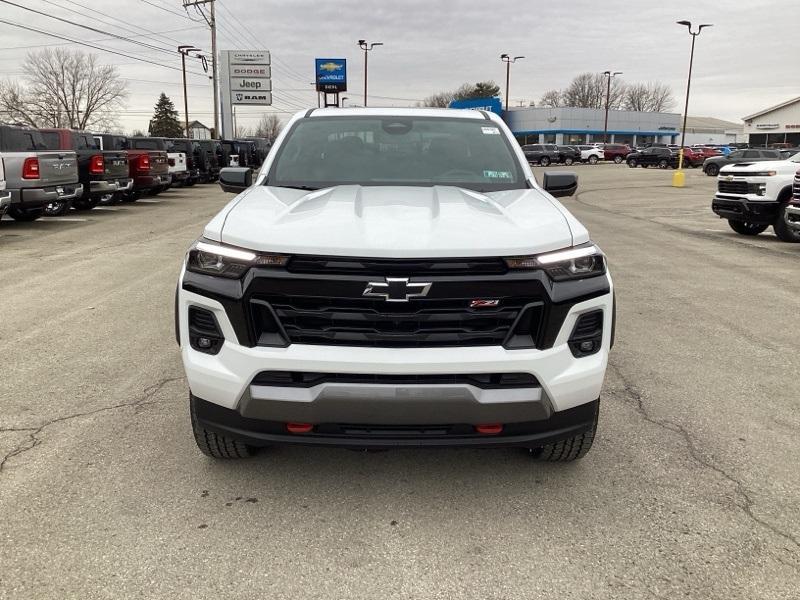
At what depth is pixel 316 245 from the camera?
2.71 m

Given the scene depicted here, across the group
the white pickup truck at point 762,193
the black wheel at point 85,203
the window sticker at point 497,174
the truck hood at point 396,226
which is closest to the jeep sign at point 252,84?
the black wheel at point 85,203

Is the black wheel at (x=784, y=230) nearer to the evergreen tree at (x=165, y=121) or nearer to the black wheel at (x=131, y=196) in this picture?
the black wheel at (x=131, y=196)

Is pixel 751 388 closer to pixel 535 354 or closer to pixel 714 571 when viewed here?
pixel 714 571

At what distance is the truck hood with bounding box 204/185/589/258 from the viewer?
8.89 feet

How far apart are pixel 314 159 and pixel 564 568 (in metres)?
2.87

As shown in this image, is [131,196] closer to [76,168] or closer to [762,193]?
[76,168]

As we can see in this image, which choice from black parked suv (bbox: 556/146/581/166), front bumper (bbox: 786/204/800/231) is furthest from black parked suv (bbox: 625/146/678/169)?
front bumper (bbox: 786/204/800/231)

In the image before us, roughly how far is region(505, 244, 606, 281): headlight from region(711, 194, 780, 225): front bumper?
10.7 meters

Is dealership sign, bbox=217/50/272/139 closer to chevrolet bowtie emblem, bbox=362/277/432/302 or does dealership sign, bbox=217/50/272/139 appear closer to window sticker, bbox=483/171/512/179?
window sticker, bbox=483/171/512/179

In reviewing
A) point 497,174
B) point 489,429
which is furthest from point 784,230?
point 489,429

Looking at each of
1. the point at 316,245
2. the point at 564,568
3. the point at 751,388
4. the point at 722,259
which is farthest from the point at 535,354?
the point at 722,259

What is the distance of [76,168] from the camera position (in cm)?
1410

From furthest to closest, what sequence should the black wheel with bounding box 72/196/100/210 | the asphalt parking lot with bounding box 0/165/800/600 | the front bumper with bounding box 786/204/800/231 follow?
1. the black wheel with bounding box 72/196/100/210
2. the front bumper with bounding box 786/204/800/231
3. the asphalt parking lot with bounding box 0/165/800/600

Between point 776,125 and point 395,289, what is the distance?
9047 centimetres
